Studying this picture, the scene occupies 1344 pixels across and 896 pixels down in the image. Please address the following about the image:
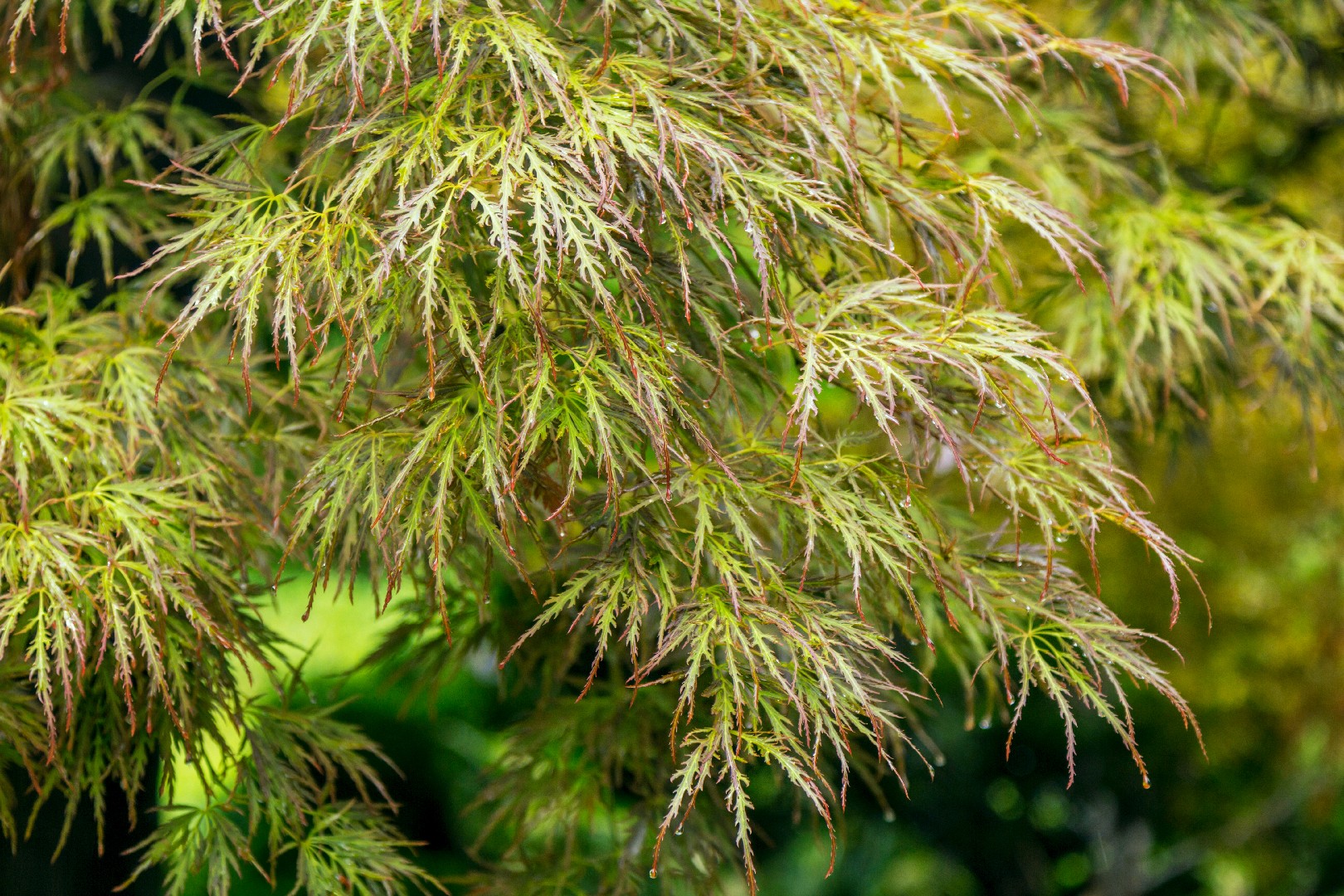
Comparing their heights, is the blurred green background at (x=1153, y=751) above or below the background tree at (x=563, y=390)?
below

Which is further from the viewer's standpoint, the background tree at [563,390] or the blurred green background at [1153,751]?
the blurred green background at [1153,751]

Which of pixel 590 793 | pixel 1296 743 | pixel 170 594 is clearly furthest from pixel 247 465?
pixel 1296 743

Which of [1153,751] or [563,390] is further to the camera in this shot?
[1153,751]

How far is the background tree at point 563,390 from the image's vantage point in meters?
1.22

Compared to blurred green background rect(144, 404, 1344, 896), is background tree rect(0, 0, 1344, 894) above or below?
above

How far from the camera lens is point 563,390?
4.02 feet

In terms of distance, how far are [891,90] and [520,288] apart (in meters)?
0.61

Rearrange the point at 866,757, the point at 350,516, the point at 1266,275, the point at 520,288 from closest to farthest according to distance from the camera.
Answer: the point at 520,288 < the point at 350,516 < the point at 866,757 < the point at 1266,275

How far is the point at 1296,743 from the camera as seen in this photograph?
3773 mm

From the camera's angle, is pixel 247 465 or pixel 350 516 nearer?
pixel 350 516

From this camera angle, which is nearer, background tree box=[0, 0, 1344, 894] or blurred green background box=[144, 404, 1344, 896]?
background tree box=[0, 0, 1344, 894]

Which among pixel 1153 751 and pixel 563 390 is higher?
pixel 563 390

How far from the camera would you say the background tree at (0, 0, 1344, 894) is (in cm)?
122

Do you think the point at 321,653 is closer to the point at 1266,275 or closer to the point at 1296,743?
the point at 1266,275
